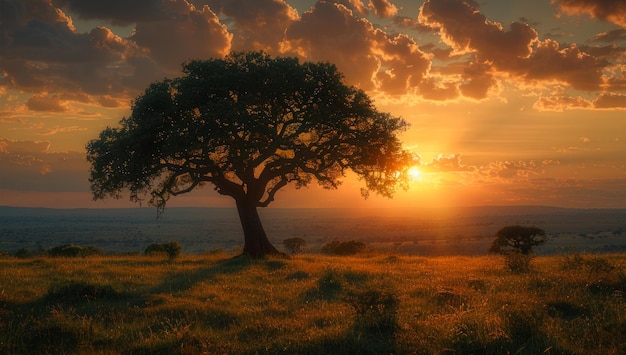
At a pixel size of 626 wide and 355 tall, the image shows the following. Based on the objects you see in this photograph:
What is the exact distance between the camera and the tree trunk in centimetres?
3034

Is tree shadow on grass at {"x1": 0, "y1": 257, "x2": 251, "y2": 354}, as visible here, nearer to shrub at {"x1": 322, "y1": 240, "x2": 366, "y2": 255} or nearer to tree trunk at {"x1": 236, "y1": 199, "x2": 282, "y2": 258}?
tree trunk at {"x1": 236, "y1": 199, "x2": 282, "y2": 258}

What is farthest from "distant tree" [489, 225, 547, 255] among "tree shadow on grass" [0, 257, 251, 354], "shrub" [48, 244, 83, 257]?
"shrub" [48, 244, 83, 257]

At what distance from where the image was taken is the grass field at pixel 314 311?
31.0ft

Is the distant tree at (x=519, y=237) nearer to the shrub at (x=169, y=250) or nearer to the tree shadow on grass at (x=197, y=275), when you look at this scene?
the tree shadow on grass at (x=197, y=275)

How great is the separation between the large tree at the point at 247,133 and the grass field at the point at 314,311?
743 centimetres

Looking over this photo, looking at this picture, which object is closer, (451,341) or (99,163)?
(451,341)

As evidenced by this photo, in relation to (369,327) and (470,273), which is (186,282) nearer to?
(369,327)

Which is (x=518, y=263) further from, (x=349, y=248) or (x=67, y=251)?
(x=67, y=251)

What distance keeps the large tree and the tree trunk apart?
6 cm

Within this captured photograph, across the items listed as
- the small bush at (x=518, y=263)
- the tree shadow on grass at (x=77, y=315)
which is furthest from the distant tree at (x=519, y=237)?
the tree shadow on grass at (x=77, y=315)

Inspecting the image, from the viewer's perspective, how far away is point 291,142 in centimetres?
2844

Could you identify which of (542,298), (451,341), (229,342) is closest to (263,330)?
(229,342)

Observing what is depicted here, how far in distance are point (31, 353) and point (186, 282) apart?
366 inches

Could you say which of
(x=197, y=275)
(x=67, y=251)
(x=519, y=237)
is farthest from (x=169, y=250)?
(x=519, y=237)
